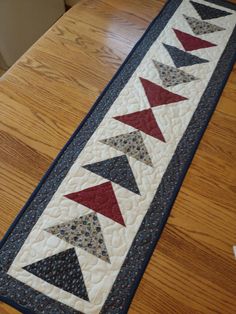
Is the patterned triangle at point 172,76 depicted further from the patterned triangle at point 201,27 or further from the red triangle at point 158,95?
the patterned triangle at point 201,27

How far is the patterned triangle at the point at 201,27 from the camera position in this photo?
951 mm

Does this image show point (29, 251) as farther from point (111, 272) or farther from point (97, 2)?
point (97, 2)

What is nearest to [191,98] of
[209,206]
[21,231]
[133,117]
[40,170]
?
[133,117]

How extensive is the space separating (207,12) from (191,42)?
0.16 m

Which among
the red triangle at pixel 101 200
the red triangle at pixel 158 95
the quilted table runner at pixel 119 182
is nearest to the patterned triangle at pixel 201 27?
the quilted table runner at pixel 119 182

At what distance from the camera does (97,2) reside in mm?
1016

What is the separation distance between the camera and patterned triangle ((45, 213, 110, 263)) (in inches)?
23.6

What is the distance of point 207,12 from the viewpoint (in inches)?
39.4

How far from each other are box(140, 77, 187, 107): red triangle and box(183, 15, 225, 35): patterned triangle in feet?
0.86

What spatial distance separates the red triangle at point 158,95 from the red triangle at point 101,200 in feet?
0.91

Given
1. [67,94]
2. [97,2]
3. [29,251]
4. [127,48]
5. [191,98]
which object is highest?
[97,2]

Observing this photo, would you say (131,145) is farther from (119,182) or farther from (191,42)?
(191,42)

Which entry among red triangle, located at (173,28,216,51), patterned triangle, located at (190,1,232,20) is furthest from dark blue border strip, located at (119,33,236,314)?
patterned triangle, located at (190,1,232,20)

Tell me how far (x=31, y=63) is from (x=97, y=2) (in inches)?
13.7
